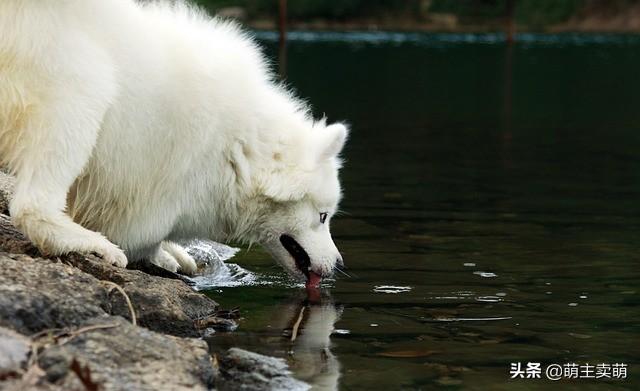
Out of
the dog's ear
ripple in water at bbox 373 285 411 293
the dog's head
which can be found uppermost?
the dog's ear

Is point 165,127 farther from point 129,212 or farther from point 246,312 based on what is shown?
point 246,312

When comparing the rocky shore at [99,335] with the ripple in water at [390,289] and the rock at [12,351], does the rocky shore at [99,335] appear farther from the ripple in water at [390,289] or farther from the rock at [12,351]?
the ripple in water at [390,289]

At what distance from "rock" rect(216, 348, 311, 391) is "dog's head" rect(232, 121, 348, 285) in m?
1.44

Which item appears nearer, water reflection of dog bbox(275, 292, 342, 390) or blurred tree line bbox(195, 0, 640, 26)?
water reflection of dog bbox(275, 292, 342, 390)

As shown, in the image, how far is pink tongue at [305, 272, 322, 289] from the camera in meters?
8.02

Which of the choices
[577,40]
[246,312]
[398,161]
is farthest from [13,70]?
[577,40]

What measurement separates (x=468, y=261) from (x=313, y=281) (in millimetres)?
1787

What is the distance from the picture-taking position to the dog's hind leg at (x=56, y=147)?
6.61 m

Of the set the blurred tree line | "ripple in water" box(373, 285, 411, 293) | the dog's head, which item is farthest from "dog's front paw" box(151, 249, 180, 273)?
the blurred tree line

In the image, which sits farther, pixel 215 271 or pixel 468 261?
pixel 468 261

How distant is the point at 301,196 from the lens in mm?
7590

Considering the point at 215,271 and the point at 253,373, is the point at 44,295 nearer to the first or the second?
the point at 253,373

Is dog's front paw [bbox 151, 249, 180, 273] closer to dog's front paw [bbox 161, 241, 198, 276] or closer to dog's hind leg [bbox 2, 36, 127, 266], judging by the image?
dog's front paw [bbox 161, 241, 198, 276]

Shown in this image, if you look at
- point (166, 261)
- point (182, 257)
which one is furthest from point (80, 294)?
point (182, 257)
